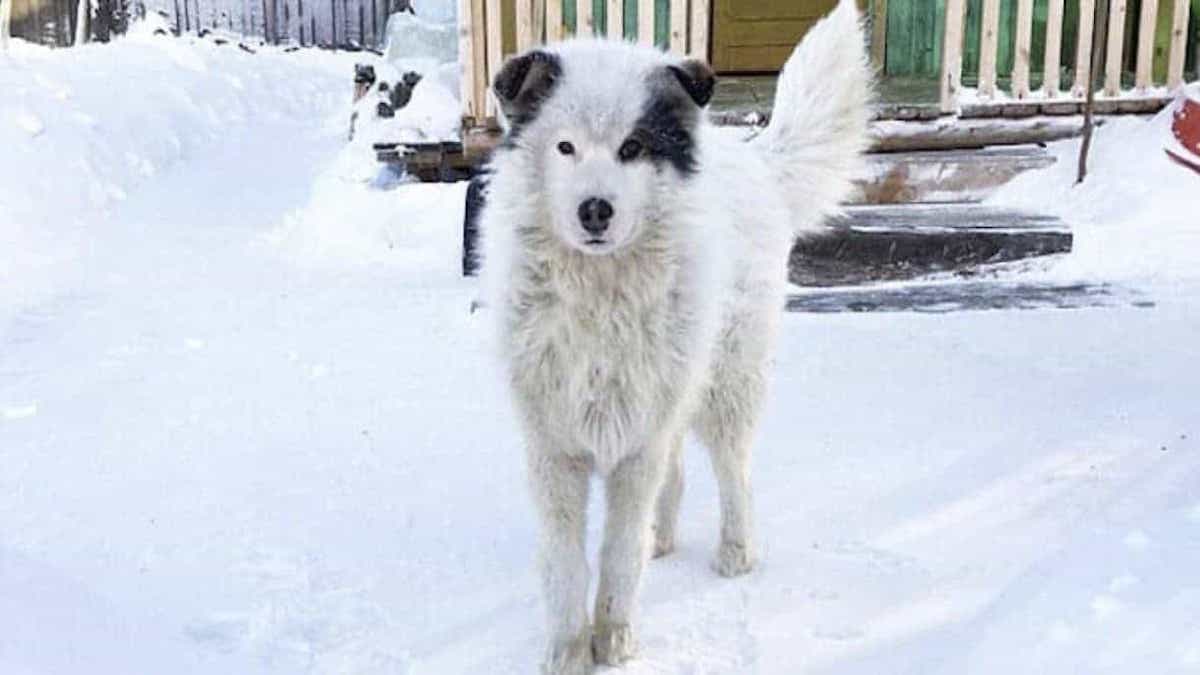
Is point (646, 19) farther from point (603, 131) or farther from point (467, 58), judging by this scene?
point (603, 131)

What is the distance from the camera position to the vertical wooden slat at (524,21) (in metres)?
7.94

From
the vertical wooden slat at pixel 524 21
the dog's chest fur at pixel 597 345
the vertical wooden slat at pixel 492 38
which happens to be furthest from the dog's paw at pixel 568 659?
the vertical wooden slat at pixel 524 21

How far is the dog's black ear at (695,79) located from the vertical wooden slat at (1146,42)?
6011mm

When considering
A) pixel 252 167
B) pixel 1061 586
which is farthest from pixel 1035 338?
pixel 252 167

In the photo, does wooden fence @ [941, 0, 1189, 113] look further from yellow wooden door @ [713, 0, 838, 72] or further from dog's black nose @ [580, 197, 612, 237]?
dog's black nose @ [580, 197, 612, 237]

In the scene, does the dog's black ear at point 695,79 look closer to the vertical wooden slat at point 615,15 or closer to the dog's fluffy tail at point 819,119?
the dog's fluffy tail at point 819,119

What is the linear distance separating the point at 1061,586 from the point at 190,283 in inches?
198

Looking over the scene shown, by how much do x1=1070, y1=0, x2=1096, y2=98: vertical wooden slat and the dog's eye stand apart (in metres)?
5.78

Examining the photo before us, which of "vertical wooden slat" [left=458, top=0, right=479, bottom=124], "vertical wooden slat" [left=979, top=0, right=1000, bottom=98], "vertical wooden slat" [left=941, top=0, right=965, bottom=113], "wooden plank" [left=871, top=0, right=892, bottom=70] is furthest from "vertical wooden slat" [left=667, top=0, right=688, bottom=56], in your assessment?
"wooden plank" [left=871, top=0, right=892, bottom=70]

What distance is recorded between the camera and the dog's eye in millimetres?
2777

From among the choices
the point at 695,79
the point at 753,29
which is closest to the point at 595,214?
the point at 695,79

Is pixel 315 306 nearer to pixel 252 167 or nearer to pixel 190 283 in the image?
pixel 190 283

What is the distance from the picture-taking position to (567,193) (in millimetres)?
2744

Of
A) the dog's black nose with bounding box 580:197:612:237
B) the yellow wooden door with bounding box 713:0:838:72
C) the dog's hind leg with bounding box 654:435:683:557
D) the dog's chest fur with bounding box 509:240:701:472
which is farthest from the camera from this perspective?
the yellow wooden door with bounding box 713:0:838:72
